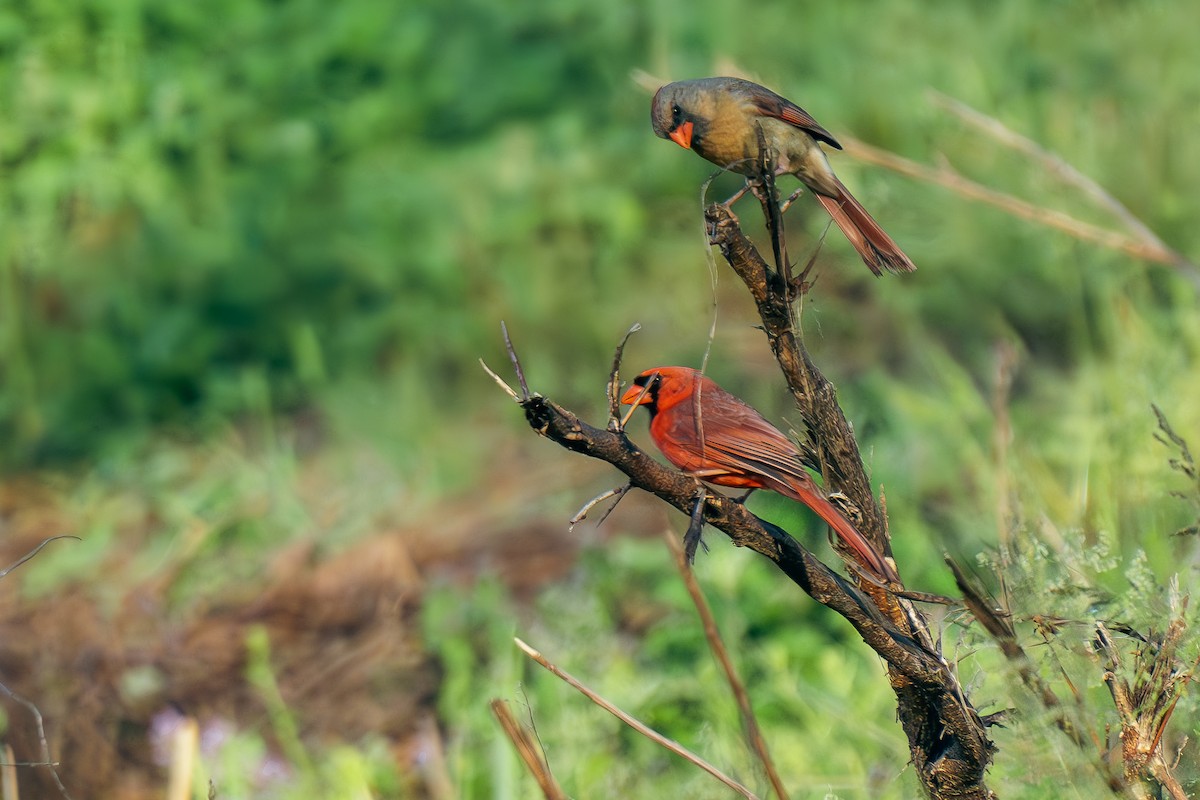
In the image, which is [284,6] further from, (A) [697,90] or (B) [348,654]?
(A) [697,90]

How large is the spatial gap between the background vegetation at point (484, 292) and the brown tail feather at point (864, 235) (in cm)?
156

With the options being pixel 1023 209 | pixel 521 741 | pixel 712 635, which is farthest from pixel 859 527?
pixel 1023 209

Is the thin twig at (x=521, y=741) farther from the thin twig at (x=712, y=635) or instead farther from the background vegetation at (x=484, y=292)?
the background vegetation at (x=484, y=292)

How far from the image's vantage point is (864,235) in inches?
73.6

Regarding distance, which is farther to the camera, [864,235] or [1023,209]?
[1023,209]

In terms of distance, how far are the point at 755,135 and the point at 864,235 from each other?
0.66 feet

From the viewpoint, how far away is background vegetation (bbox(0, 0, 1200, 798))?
3.73m

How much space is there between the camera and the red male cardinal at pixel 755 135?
6.05 feet

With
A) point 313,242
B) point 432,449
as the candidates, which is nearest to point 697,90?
point 432,449

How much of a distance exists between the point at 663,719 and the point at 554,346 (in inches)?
70.6

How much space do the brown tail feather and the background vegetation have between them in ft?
5.11

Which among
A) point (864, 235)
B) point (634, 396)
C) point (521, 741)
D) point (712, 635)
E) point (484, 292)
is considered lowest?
point (484, 292)

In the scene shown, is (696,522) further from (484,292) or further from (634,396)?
(484,292)

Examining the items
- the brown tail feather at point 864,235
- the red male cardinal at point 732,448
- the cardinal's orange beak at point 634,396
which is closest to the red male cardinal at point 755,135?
the brown tail feather at point 864,235
